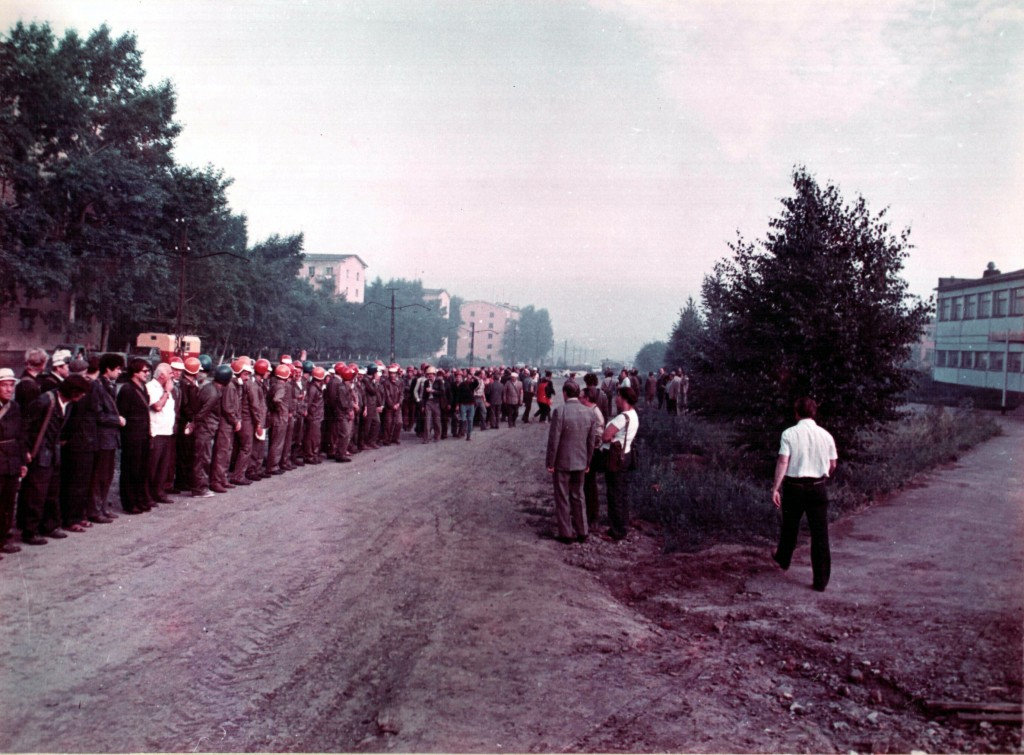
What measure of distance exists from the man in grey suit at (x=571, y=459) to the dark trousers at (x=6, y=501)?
5.61 metres

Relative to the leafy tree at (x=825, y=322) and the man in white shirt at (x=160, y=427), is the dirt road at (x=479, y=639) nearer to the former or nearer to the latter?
the man in white shirt at (x=160, y=427)

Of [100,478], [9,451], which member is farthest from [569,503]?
[9,451]

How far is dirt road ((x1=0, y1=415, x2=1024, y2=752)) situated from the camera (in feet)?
14.5

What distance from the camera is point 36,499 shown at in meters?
7.82

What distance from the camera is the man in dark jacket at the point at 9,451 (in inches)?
280

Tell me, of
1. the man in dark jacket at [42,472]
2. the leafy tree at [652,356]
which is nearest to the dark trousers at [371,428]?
the man in dark jacket at [42,472]

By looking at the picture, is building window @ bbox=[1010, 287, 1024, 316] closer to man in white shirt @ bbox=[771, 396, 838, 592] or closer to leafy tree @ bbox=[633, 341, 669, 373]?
man in white shirt @ bbox=[771, 396, 838, 592]

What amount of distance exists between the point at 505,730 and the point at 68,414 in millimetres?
6601

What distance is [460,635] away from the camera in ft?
19.1

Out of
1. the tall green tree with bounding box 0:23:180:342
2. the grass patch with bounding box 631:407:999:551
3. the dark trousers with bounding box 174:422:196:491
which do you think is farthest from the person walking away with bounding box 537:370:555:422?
the tall green tree with bounding box 0:23:180:342

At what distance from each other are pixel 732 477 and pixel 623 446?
4304 mm

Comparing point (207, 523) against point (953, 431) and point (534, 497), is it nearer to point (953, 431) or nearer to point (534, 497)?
point (534, 497)

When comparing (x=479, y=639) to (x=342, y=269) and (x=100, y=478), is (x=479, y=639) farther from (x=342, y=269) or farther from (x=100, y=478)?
(x=342, y=269)

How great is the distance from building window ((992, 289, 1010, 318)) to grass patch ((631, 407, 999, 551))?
3044cm
